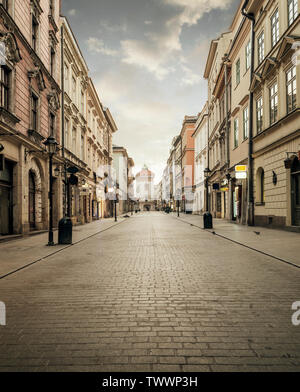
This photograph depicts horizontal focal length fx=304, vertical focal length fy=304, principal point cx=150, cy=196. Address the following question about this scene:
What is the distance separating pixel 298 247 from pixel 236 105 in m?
17.1

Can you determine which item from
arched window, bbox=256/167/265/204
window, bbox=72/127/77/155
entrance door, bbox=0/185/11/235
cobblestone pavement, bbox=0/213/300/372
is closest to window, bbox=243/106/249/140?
arched window, bbox=256/167/265/204

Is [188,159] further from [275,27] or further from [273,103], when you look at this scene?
[275,27]

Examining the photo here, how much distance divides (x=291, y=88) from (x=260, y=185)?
264 inches

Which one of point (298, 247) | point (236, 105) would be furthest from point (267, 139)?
point (298, 247)

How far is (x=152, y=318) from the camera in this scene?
3871 millimetres

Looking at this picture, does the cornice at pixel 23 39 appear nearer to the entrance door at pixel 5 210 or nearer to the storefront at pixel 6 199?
the storefront at pixel 6 199

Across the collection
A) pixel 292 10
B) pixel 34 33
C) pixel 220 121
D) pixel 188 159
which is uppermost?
pixel 34 33

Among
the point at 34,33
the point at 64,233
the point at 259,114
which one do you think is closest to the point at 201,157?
the point at 259,114

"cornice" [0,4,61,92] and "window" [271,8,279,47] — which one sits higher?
"window" [271,8,279,47]

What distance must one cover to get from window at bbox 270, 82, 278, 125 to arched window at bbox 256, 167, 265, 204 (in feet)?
11.2

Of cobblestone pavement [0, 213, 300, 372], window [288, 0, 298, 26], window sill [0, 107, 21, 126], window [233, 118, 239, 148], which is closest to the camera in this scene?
cobblestone pavement [0, 213, 300, 372]

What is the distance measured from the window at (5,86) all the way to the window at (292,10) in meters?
13.2

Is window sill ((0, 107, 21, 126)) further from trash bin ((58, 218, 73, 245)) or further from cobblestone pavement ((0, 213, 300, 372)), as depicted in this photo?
cobblestone pavement ((0, 213, 300, 372))

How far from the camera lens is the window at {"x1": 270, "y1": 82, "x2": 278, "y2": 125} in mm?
16511
